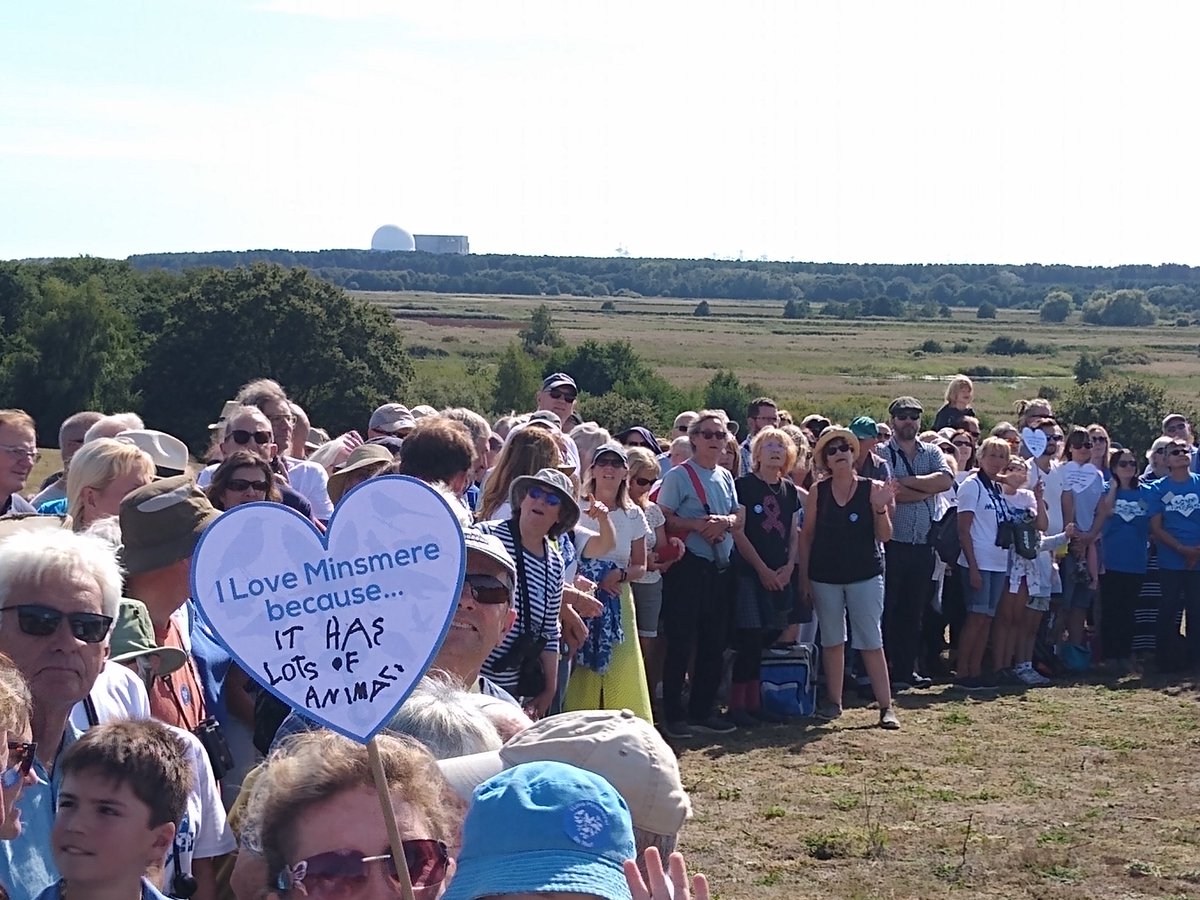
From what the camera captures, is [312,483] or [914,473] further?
[914,473]

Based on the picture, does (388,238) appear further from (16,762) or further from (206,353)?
(16,762)

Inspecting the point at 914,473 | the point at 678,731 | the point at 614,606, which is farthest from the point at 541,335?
the point at 614,606

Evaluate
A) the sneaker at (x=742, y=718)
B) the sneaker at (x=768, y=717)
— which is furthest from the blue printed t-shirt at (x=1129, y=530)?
the sneaker at (x=742, y=718)

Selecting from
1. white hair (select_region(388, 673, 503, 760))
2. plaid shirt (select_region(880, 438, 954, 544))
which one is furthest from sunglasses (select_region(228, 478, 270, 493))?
plaid shirt (select_region(880, 438, 954, 544))

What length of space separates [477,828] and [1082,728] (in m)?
7.85

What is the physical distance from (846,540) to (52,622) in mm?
6296

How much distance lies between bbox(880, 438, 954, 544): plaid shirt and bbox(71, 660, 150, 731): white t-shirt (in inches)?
276

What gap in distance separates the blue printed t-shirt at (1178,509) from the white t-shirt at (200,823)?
362 inches

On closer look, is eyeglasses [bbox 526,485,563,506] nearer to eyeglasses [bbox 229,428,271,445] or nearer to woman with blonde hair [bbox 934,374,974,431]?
eyeglasses [bbox 229,428,271,445]

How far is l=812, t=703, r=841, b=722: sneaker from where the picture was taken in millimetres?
→ 8853

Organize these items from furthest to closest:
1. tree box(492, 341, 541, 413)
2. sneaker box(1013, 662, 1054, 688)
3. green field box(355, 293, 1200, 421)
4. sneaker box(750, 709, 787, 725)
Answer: green field box(355, 293, 1200, 421), tree box(492, 341, 541, 413), sneaker box(1013, 662, 1054, 688), sneaker box(750, 709, 787, 725)

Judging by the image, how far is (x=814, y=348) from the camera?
109375mm

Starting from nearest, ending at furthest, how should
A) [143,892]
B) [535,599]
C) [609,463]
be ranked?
[143,892] < [535,599] < [609,463]

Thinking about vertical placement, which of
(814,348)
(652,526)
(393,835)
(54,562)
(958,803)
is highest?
(54,562)
